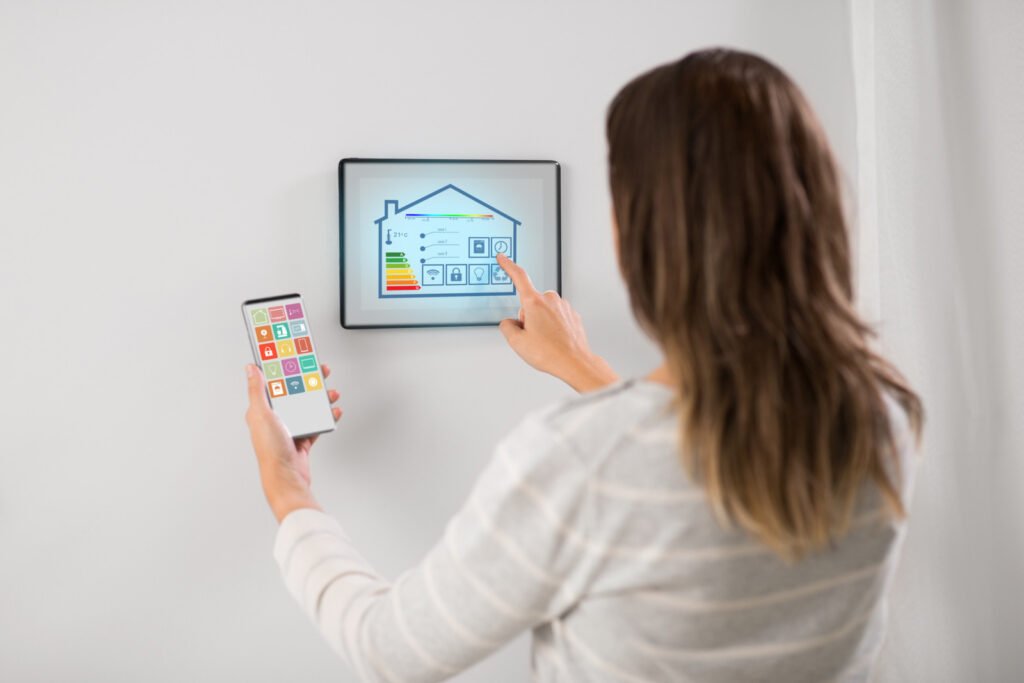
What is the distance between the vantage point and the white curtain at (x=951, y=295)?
1.13 meters

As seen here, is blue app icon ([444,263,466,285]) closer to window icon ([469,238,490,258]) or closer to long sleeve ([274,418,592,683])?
window icon ([469,238,490,258])

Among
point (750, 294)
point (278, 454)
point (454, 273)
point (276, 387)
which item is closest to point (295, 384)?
point (276, 387)

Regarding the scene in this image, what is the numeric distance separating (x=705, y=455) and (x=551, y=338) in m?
0.53

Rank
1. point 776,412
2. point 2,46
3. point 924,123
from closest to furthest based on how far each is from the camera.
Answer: point 776,412
point 2,46
point 924,123

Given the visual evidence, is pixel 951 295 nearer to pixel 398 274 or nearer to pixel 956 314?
pixel 956 314

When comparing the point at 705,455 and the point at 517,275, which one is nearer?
the point at 705,455

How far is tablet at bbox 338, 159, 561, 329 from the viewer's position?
1062mm

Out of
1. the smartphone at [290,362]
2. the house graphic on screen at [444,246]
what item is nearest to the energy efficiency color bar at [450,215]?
the house graphic on screen at [444,246]

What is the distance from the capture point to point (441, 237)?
1091mm

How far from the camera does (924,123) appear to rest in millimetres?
1136

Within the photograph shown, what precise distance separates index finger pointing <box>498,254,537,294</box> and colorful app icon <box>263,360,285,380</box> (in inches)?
11.9

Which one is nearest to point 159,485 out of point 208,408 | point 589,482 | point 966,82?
point 208,408

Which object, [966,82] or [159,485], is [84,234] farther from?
[966,82]

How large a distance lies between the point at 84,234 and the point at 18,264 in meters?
0.08
